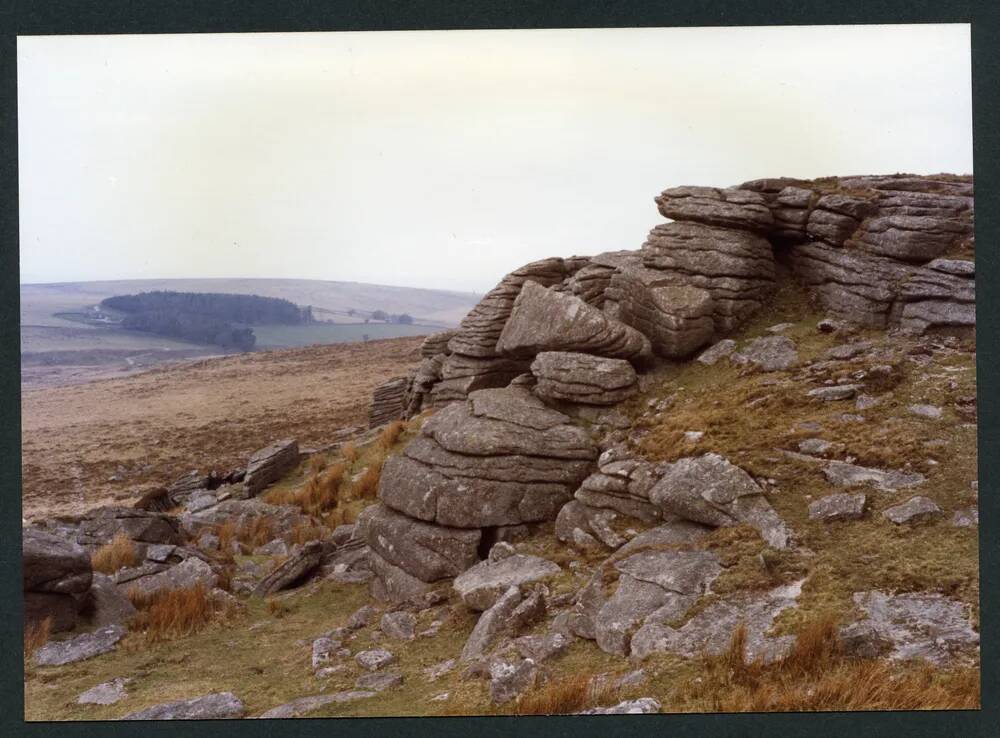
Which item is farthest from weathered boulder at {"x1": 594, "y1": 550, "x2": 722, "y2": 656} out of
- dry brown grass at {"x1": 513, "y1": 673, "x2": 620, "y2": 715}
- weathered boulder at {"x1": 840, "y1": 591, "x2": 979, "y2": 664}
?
weathered boulder at {"x1": 840, "y1": 591, "x2": 979, "y2": 664}

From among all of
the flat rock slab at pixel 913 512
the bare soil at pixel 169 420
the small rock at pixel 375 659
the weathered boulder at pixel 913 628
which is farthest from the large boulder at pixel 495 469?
the bare soil at pixel 169 420

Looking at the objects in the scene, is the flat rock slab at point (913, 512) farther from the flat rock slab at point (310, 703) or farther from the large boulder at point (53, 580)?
the large boulder at point (53, 580)

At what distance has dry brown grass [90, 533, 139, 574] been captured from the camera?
12.7 metres

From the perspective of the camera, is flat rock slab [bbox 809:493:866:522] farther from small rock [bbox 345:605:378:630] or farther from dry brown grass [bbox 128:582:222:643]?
dry brown grass [bbox 128:582:222:643]

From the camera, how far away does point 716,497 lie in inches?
334

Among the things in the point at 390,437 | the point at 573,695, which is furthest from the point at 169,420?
the point at 573,695

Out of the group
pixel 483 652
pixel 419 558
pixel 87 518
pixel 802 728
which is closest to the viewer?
pixel 802 728

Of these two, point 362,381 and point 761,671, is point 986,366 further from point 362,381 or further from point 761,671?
point 362,381

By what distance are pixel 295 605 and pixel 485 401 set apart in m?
4.98

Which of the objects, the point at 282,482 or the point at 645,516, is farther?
the point at 282,482

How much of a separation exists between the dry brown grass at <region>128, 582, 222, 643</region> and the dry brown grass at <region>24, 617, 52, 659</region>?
115cm

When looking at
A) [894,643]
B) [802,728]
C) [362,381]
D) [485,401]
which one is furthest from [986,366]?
[362,381]

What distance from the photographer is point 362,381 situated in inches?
1572

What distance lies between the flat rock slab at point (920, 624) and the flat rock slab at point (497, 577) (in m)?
4.00
